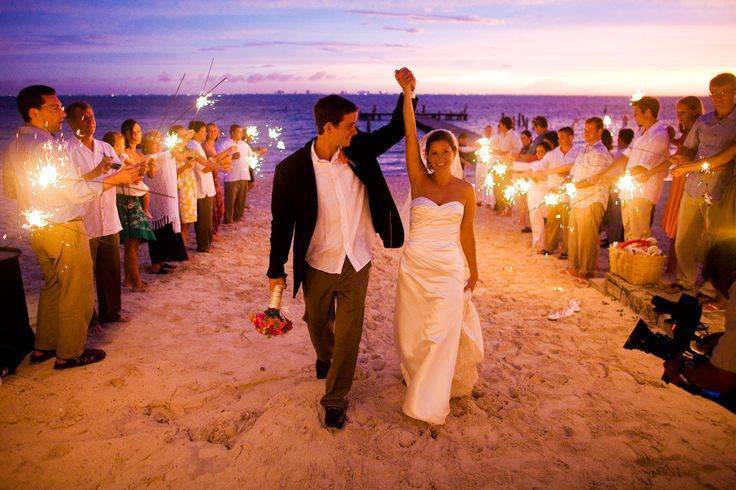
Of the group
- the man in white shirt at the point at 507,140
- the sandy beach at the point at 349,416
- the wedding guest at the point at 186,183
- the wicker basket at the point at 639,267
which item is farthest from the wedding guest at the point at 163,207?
the man in white shirt at the point at 507,140

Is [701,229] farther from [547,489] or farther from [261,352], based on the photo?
[261,352]

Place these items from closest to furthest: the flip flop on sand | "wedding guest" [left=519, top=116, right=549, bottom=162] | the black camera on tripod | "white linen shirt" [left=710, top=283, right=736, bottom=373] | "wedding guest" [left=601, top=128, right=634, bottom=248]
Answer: "white linen shirt" [left=710, top=283, right=736, bottom=373] → the black camera on tripod → the flip flop on sand → "wedding guest" [left=601, top=128, right=634, bottom=248] → "wedding guest" [left=519, top=116, right=549, bottom=162]

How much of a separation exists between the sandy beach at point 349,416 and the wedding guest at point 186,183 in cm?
245

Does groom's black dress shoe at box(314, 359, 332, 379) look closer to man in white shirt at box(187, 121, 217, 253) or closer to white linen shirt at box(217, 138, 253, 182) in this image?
man in white shirt at box(187, 121, 217, 253)

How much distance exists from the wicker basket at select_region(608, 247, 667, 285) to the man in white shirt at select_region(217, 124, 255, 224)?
24.2 feet

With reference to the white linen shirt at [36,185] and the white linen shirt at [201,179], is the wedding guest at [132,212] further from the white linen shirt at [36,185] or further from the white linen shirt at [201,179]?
the white linen shirt at [36,185]

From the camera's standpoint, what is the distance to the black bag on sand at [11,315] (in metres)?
4.26

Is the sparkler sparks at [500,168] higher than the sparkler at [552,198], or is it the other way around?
the sparkler sparks at [500,168]

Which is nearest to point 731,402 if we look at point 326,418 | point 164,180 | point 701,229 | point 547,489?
point 547,489

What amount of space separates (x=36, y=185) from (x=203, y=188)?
14.5 feet

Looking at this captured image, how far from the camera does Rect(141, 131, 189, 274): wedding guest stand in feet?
22.5

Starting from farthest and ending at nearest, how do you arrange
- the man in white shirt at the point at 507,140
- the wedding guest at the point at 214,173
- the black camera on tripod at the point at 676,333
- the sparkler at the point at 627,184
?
the man in white shirt at the point at 507,140, the wedding guest at the point at 214,173, the sparkler at the point at 627,184, the black camera on tripod at the point at 676,333

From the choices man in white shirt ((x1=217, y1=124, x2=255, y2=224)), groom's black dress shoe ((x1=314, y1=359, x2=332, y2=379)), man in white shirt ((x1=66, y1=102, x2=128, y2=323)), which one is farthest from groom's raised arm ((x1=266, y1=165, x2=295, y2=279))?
man in white shirt ((x1=217, y1=124, x2=255, y2=224))

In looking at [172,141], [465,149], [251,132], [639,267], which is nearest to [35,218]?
[172,141]
